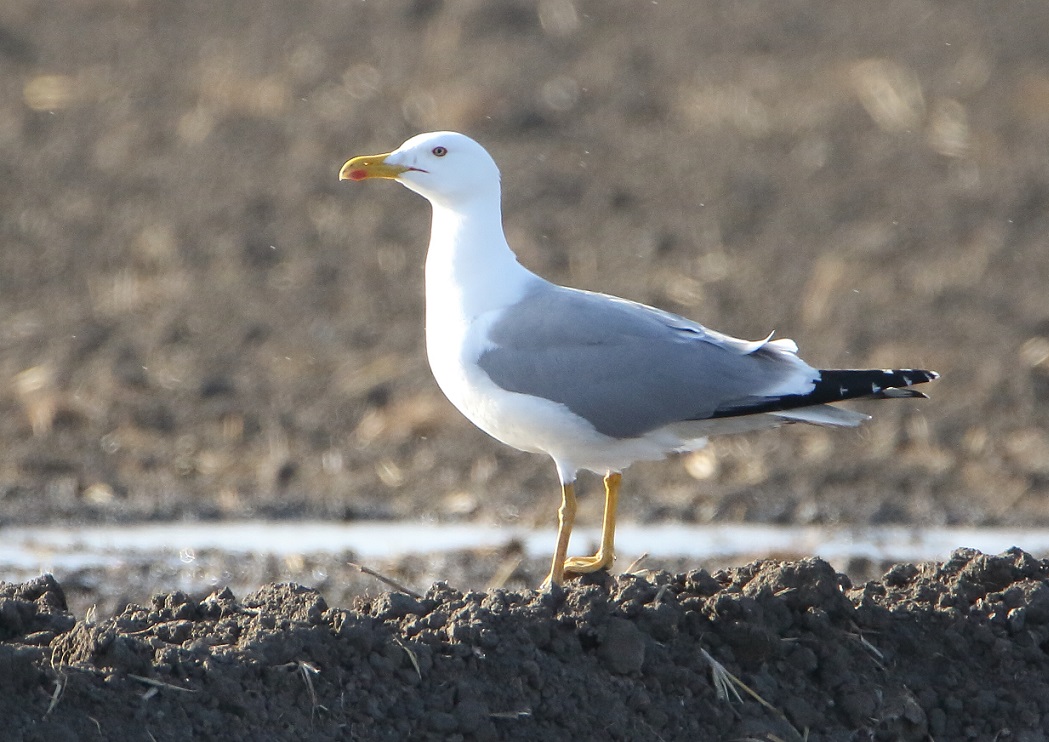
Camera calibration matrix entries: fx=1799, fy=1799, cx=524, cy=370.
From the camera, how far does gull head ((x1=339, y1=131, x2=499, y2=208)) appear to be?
6984 mm

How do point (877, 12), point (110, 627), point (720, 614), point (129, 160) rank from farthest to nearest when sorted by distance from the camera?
point (877, 12)
point (129, 160)
point (720, 614)
point (110, 627)

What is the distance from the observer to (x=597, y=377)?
21.9 ft

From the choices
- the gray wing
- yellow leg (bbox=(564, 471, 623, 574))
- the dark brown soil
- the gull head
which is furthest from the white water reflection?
the dark brown soil

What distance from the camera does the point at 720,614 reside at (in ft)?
19.5

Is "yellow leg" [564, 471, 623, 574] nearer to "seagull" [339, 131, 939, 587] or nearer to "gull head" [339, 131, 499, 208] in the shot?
"seagull" [339, 131, 939, 587]

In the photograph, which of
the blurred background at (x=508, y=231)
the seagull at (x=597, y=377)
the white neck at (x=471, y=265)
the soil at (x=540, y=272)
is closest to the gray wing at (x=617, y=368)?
the seagull at (x=597, y=377)

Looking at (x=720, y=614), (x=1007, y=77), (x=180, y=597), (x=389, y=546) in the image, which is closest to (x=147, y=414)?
(x=389, y=546)

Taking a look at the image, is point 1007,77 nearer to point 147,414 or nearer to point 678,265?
point 678,265

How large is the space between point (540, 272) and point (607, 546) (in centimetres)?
618

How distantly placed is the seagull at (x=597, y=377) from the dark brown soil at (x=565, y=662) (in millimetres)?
610

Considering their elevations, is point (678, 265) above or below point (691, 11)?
below

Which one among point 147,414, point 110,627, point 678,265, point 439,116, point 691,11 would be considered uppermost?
point 691,11

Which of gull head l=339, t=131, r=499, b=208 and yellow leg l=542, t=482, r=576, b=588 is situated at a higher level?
gull head l=339, t=131, r=499, b=208

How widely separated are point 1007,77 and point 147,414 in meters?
8.84
